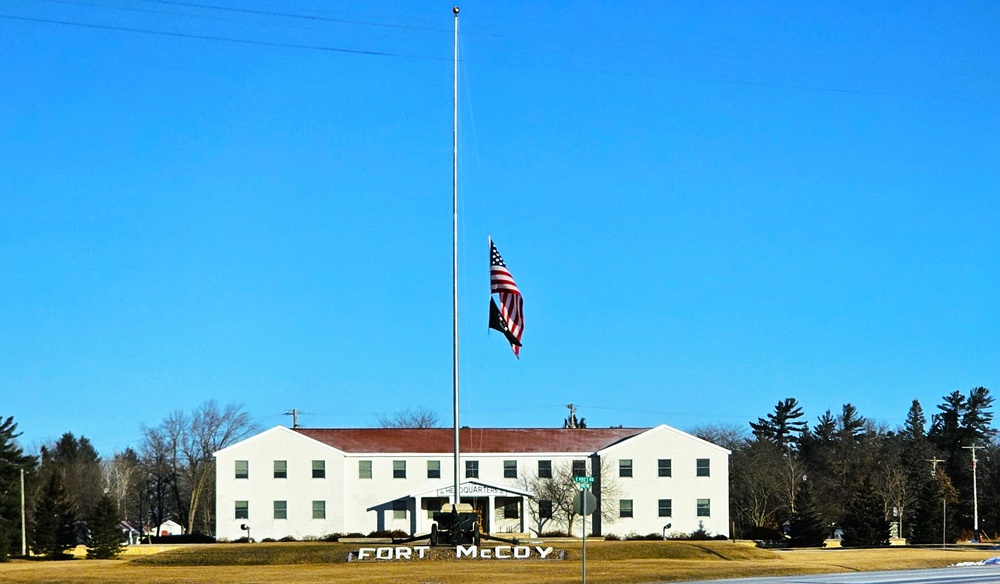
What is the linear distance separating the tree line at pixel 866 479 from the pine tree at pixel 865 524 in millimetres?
65

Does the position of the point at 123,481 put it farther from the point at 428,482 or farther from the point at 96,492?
the point at 428,482

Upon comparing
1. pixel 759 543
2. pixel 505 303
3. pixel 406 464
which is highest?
pixel 505 303

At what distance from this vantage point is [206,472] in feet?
330

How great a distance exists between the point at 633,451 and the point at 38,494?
40.9 meters

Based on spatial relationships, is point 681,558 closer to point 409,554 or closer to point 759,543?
point 409,554

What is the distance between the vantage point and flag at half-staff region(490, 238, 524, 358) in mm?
42688

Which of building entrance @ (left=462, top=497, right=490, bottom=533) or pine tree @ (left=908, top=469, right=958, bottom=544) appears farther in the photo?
pine tree @ (left=908, top=469, right=958, bottom=544)

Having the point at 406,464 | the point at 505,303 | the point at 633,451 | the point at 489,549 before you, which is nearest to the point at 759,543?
the point at 633,451

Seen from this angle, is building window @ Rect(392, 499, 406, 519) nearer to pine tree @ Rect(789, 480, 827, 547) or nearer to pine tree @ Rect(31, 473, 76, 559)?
pine tree @ Rect(31, 473, 76, 559)

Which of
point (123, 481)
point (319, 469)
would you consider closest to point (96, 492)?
point (123, 481)

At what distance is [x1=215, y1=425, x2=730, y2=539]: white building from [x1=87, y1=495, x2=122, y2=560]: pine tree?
11068 mm

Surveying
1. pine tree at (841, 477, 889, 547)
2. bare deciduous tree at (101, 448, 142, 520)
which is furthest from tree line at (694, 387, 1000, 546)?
bare deciduous tree at (101, 448, 142, 520)

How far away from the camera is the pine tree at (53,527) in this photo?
65.8 meters

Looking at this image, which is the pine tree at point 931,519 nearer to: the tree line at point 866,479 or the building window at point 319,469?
the tree line at point 866,479
